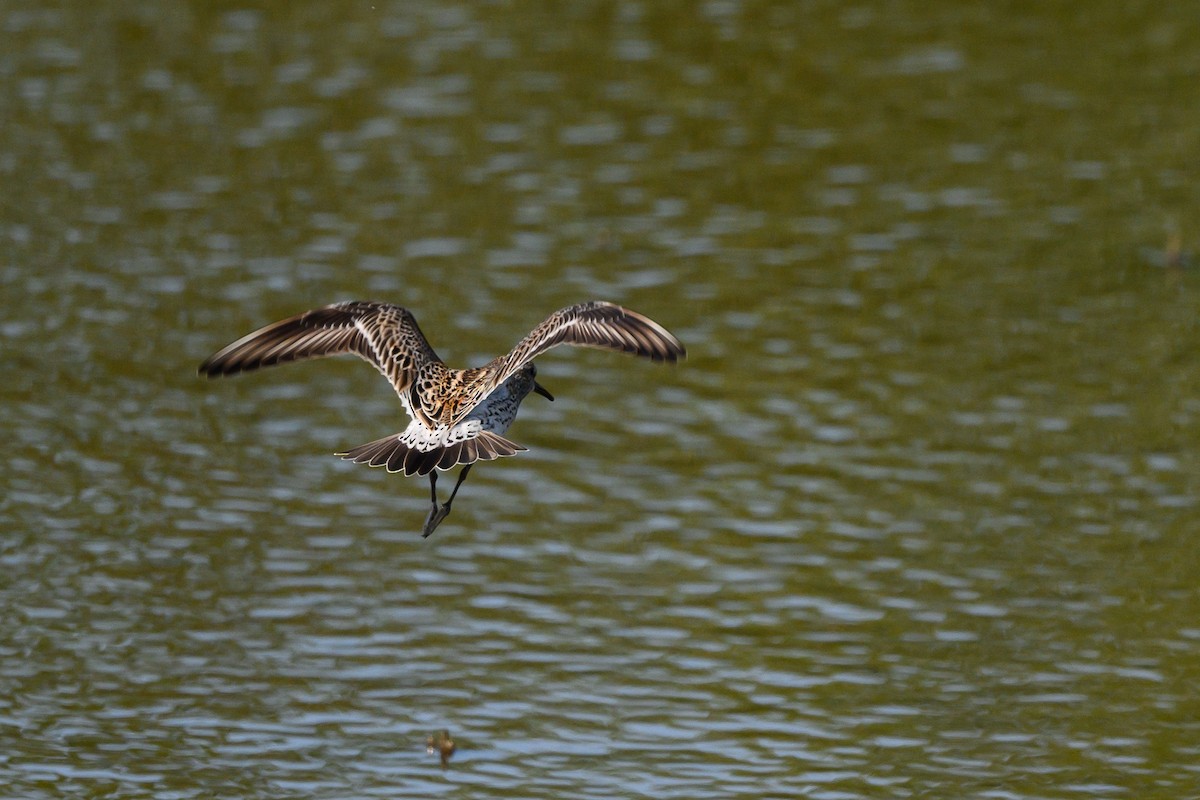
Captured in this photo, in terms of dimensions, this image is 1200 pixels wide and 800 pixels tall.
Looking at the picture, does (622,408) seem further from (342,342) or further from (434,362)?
(434,362)

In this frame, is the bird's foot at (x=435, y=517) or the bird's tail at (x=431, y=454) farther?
the bird's foot at (x=435, y=517)

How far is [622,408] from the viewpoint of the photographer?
56.0 feet

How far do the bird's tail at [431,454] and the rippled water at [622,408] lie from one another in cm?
361

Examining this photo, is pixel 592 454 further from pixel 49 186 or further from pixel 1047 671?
pixel 49 186

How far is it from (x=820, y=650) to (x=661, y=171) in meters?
9.07

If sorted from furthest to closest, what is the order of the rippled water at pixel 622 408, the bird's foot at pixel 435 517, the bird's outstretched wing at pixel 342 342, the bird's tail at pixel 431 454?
the rippled water at pixel 622 408 → the bird's outstretched wing at pixel 342 342 → the bird's foot at pixel 435 517 → the bird's tail at pixel 431 454

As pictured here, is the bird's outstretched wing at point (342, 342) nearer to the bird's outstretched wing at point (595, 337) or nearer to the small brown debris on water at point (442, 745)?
the bird's outstretched wing at point (595, 337)

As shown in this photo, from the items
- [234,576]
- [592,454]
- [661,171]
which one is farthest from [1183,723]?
[661,171]

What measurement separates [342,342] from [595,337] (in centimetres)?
164

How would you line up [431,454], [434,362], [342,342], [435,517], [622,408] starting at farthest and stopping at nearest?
[622,408]
[342,342]
[434,362]
[435,517]
[431,454]

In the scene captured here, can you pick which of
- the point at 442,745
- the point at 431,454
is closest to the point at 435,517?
the point at 431,454

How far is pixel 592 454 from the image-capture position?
1620 cm

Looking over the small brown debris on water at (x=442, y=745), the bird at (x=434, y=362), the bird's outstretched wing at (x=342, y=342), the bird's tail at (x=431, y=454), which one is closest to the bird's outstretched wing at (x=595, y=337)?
the bird at (x=434, y=362)

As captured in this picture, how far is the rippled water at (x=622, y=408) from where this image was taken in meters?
13.0
